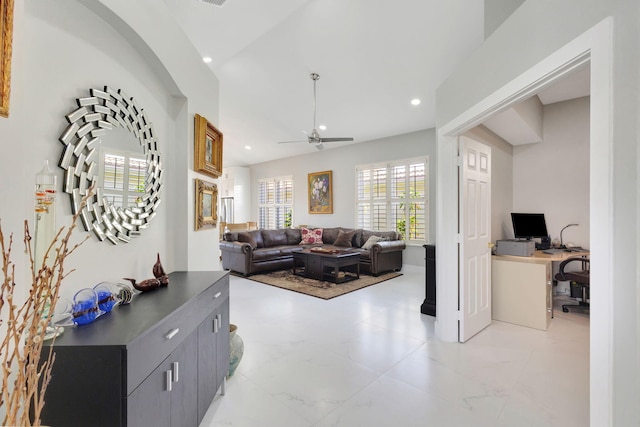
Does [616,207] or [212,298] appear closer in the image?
[616,207]

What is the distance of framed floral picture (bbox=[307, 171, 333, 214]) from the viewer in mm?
8039

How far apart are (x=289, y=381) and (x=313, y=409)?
0.36m

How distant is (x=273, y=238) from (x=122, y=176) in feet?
19.0

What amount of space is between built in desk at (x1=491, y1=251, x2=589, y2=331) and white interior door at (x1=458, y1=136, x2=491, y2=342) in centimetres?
21

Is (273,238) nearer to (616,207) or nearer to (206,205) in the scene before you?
(206,205)

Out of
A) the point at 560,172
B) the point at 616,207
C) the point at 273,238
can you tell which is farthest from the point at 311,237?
the point at 616,207

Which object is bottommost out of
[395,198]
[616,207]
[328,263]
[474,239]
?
[328,263]

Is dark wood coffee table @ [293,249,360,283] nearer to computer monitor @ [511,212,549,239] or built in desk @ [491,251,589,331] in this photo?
built in desk @ [491,251,589,331]

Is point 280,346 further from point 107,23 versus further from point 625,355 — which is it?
point 107,23

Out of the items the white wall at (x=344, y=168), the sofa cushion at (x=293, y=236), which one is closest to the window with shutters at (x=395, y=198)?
the white wall at (x=344, y=168)

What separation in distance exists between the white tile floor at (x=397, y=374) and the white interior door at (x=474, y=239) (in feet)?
0.74

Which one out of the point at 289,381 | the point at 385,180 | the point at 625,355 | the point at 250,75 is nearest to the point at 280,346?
the point at 289,381

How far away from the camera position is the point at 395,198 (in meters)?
6.80

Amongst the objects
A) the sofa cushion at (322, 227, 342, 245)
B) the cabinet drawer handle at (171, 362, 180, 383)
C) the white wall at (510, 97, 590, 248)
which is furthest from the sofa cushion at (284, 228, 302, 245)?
the cabinet drawer handle at (171, 362, 180, 383)
